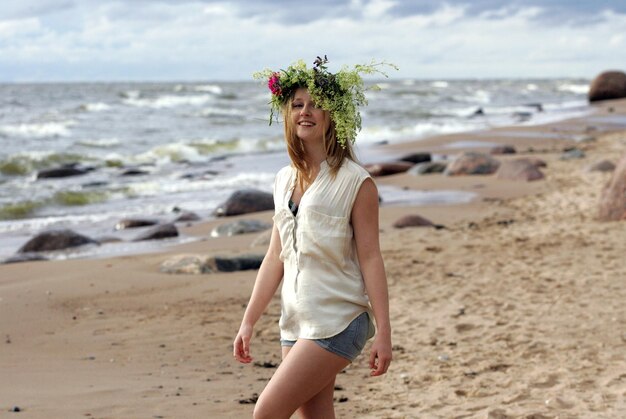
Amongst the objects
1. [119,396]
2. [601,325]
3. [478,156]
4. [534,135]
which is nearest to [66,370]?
[119,396]

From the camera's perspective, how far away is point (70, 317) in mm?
7777

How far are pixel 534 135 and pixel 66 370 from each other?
934 inches

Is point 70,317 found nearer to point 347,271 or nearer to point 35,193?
point 347,271

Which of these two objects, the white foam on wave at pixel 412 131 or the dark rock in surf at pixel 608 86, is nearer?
the white foam on wave at pixel 412 131

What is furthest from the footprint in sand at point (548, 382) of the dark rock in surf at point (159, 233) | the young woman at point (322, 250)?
the dark rock in surf at point (159, 233)

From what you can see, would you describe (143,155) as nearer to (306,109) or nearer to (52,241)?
(52,241)

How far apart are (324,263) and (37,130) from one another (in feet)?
105

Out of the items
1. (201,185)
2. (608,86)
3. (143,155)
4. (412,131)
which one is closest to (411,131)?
(412,131)

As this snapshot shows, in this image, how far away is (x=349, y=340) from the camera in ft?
10.7

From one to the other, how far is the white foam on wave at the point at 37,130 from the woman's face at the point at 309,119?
1187 inches

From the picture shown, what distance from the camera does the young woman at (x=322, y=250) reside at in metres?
3.23

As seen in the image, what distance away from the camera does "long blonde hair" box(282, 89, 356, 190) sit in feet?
11.2

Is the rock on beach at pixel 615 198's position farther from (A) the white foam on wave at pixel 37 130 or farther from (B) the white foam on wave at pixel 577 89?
(B) the white foam on wave at pixel 577 89

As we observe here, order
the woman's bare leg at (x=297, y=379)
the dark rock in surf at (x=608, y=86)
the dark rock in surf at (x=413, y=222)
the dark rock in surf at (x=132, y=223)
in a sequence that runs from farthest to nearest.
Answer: the dark rock in surf at (x=608, y=86) < the dark rock in surf at (x=132, y=223) < the dark rock in surf at (x=413, y=222) < the woman's bare leg at (x=297, y=379)
